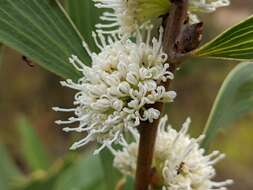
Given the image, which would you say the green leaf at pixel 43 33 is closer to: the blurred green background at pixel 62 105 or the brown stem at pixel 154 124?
the brown stem at pixel 154 124

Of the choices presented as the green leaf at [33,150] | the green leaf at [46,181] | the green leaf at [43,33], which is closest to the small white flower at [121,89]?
the green leaf at [43,33]

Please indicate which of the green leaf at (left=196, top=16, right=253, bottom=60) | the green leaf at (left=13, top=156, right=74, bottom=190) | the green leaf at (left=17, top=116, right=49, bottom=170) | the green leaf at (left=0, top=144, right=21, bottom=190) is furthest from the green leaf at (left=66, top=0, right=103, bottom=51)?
the green leaf at (left=17, top=116, right=49, bottom=170)

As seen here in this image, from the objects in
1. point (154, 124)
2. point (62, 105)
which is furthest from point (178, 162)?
point (62, 105)

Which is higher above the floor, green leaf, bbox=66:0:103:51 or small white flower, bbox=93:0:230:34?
green leaf, bbox=66:0:103:51

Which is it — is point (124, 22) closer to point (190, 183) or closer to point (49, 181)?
point (190, 183)

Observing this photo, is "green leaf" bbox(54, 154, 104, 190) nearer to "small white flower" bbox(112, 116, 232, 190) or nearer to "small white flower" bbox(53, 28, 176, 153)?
"small white flower" bbox(112, 116, 232, 190)

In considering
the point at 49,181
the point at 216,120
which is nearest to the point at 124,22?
the point at 216,120

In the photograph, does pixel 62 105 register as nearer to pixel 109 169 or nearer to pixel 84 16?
pixel 109 169
